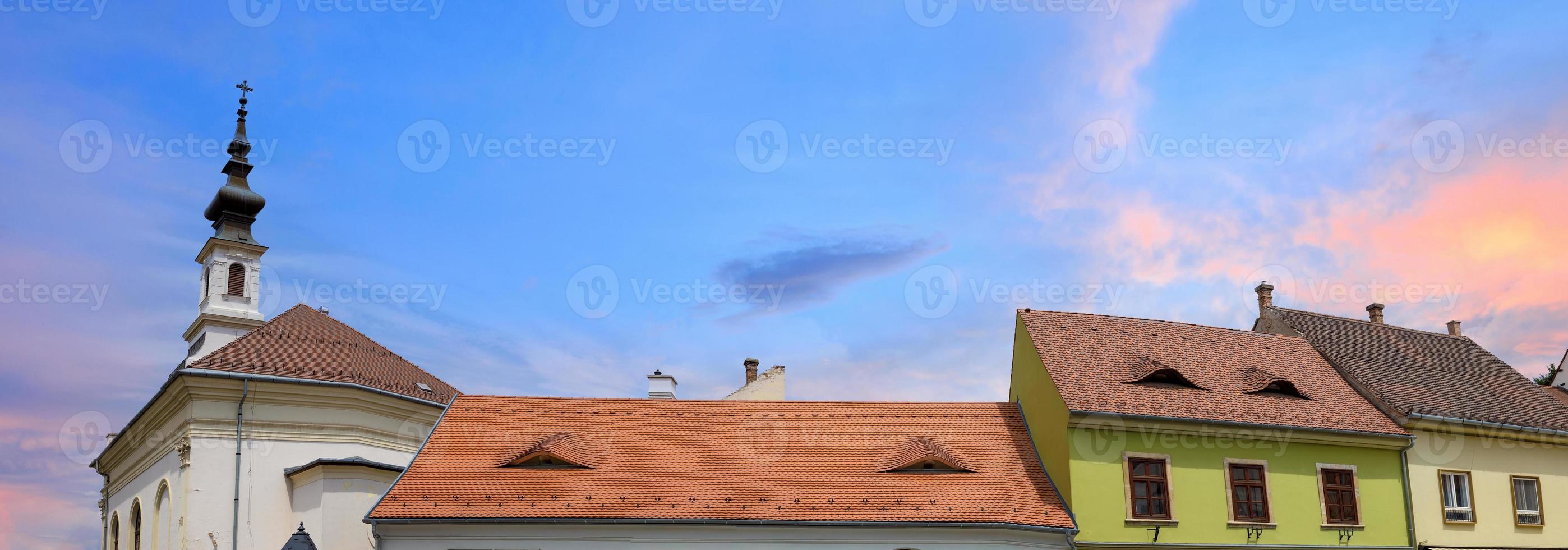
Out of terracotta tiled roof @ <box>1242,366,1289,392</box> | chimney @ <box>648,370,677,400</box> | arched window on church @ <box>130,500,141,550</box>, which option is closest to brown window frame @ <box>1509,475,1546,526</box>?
terracotta tiled roof @ <box>1242,366,1289,392</box>

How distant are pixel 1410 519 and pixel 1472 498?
2367 millimetres

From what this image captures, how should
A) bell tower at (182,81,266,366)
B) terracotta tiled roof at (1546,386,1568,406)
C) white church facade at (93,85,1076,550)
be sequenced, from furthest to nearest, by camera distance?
bell tower at (182,81,266,366), terracotta tiled roof at (1546,386,1568,406), white church facade at (93,85,1076,550)

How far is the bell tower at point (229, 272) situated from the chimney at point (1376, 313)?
134ft

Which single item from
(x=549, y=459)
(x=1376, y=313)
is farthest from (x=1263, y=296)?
(x=549, y=459)

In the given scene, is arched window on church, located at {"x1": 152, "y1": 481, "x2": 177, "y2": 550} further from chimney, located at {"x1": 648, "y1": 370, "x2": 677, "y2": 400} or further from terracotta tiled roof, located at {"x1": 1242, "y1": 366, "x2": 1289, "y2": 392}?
terracotta tiled roof, located at {"x1": 1242, "y1": 366, "x2": 1289, "y2": 392}

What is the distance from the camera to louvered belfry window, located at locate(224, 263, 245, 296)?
46719mm

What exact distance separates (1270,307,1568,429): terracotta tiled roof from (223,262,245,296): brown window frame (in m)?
37.8

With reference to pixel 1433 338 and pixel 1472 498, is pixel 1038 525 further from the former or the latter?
pixel 1433 338

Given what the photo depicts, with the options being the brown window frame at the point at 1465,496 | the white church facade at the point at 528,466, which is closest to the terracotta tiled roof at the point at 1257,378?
the brown window frame at the point at 1465,496

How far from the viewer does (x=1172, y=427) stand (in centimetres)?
2980

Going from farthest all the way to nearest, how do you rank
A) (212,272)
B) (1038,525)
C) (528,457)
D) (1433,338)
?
(212,272) < (1433,338) < (528,457) < (1038,525)

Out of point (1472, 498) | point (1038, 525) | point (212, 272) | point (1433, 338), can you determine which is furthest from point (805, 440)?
point (212, 272)

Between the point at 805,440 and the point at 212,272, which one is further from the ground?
the point at 212,272

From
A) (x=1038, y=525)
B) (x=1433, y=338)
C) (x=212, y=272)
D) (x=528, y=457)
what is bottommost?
(x=1038, y=525)
